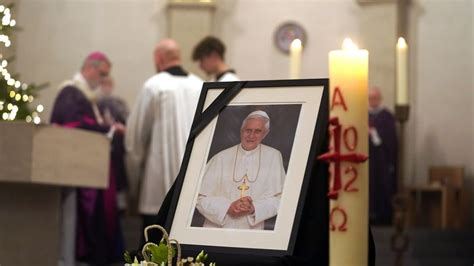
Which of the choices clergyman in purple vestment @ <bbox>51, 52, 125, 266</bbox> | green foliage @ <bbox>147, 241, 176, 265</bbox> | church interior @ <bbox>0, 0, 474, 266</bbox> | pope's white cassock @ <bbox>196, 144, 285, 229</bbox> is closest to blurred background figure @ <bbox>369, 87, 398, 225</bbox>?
church interior @ <bbox>0, 0, 474, 266</bbox>

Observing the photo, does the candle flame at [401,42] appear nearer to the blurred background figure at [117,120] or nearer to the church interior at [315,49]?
the blurred background figure at [117,120]

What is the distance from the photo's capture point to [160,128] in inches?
289

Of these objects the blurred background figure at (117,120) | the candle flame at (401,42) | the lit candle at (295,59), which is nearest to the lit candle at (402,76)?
the candle flame at (401,42)

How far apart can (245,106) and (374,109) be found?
962 cm

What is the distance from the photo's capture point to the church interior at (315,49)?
12680 millimetres

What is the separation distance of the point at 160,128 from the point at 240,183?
466 centimetres

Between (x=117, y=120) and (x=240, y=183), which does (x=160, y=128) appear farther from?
(x=240, y=183)

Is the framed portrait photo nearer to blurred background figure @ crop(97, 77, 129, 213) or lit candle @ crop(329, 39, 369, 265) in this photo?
lit candle @ crop(329, 39, 369, 265)

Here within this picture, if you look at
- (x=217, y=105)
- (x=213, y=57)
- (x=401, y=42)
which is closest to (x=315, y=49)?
(x=213, y=57)

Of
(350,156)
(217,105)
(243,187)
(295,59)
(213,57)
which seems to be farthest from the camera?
(213,57)

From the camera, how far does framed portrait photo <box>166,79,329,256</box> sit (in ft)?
8.54

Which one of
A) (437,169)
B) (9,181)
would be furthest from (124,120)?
(9,181)

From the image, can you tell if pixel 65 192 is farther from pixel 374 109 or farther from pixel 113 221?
pixel 374 109

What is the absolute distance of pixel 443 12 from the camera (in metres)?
13.1
